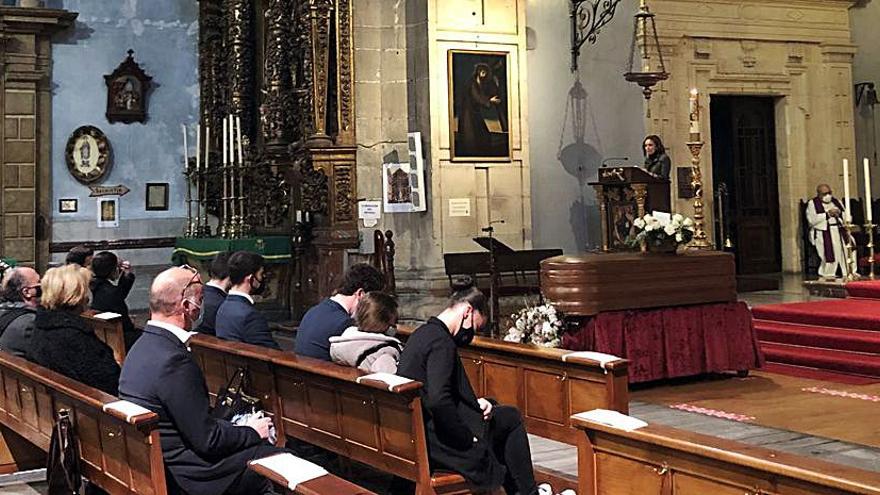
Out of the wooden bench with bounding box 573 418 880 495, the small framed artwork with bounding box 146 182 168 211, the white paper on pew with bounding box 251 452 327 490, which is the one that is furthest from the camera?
the small framed artwork with bounding box 146 182 168 211

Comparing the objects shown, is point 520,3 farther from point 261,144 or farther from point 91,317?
point 91,317

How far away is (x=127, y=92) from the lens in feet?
46.6

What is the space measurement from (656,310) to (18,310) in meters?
A: 4.58

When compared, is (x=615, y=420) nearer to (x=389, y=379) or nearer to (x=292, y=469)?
(x=389, y=379)

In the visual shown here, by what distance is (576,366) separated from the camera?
471cm

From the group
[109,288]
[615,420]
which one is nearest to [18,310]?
[109,288]

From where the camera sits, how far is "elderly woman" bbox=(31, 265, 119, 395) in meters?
4.52

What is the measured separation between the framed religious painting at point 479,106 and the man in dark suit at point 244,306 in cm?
598

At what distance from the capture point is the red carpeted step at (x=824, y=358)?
25.3ft

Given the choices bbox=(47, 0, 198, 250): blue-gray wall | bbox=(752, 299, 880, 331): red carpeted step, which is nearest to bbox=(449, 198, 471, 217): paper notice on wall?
bbox=(752, 299, 880, 331): red carpeted step

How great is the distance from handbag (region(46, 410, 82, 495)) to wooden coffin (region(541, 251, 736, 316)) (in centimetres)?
409

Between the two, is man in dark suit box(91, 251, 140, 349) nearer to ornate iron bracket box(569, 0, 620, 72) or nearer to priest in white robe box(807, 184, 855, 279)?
ornate iron bracket box(569, 0, 620, 72)

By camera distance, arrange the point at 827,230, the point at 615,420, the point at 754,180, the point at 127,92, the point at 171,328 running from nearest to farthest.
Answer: the point at 615,420, the point at 171,328, the point at 827,230, the point at 127,92, the point at 754,180

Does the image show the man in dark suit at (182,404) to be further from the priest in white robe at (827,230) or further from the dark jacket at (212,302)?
the priest in white robe at (827,230)
